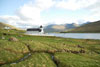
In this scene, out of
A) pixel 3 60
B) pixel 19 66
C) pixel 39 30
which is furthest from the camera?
pixel 39 30

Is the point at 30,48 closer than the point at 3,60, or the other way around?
the point at 3,60

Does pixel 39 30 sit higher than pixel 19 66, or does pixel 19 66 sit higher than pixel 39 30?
pixel 39 30

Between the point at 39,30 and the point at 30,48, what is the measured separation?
140 metres

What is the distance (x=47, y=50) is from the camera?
36.3 metres

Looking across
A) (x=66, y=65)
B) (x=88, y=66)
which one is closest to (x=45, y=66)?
(x=66, y=65)

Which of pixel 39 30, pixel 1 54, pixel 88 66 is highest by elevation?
pixel 39 30

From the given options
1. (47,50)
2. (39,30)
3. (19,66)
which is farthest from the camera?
(39,30)

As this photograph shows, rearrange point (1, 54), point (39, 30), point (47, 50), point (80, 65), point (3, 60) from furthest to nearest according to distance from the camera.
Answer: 1. point (39, 30)
2. point (47, 50)
3. point (1, 54)
4. point (3, 60)
5. point (80, 65)

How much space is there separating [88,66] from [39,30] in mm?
157048

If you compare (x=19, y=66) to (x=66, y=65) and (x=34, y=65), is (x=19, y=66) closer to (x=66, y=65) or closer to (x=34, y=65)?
(x=34, y=65)

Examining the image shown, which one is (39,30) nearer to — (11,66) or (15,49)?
(15,49)

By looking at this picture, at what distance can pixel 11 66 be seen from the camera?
20.8 metres

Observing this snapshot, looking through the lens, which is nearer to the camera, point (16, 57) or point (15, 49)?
point (16, 57)

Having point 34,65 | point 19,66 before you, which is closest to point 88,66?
point 34,65
